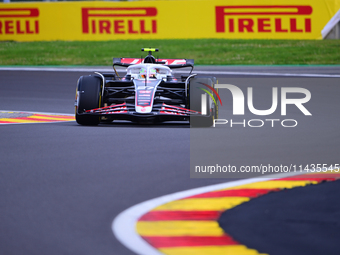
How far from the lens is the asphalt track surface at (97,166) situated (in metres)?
4.32

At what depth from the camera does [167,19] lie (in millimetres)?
25531

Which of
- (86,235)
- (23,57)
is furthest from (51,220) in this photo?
(23,57)

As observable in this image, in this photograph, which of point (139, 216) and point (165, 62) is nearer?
point (139, 216)

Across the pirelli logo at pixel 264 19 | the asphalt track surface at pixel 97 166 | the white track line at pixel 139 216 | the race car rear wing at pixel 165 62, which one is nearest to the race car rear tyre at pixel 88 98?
the asphalt track surface at pixel 97 166

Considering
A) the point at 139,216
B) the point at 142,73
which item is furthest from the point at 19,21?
the point at 139,216

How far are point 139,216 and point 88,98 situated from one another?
527 cm

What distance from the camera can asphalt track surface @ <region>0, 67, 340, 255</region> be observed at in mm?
4324

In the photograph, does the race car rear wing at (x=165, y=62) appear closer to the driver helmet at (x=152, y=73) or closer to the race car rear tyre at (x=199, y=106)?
the driver helmet at (x=152, y=73)

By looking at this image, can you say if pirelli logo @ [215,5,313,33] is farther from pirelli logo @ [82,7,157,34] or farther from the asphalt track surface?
the asphalt track surface

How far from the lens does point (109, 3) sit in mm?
25391

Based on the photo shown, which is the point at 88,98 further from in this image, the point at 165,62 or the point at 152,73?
the point at 165,62

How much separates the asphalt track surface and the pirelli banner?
13.2 metres

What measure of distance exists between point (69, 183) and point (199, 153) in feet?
6.58

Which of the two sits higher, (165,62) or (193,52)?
(193,52)
